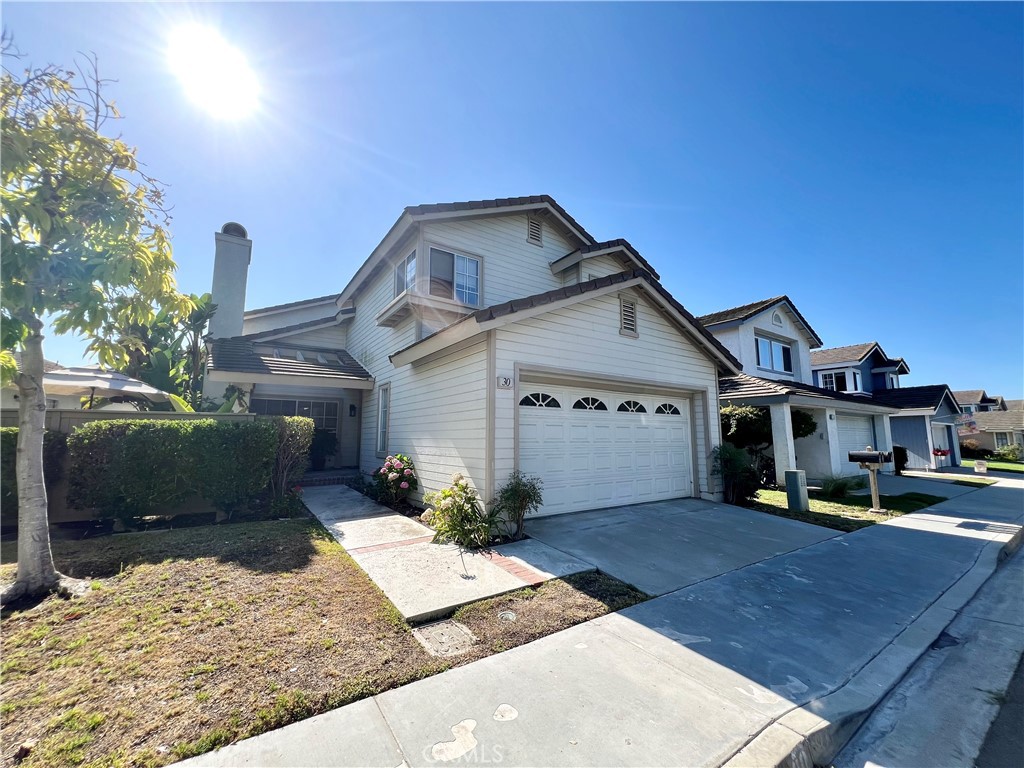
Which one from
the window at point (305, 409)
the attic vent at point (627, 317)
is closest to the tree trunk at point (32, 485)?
the window at point (305, 409)

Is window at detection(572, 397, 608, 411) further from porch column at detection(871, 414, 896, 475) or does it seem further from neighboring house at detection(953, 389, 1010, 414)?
neighboring house at detection(953, 389, 1010, 414)

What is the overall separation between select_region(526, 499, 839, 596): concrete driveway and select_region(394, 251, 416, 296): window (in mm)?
6435

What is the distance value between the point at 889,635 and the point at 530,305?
6.06 metres

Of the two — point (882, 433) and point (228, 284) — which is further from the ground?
point (228, 284)

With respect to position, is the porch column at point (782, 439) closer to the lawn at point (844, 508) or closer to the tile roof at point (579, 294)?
the lawn at point (844, 508)

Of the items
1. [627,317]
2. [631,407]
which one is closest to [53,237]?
[627,317]

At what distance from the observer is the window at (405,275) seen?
9.85m

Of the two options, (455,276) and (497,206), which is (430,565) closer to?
(455,276)

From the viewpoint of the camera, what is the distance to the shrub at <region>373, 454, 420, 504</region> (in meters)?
8.81

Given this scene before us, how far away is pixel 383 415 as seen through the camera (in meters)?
11.5

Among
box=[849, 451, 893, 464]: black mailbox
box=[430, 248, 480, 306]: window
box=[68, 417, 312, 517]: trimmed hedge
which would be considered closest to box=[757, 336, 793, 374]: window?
box=[849, 451, 893, 464]: black mailbox

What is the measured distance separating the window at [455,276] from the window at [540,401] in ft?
11.8

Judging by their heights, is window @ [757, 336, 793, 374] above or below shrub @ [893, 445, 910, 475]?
above

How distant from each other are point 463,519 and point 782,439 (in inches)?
441
